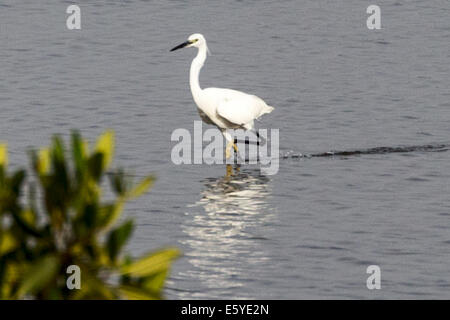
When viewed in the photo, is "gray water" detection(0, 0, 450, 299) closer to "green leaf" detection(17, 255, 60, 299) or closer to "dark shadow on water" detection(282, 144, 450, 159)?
"dark shadow on water" detection(282, 144, 450, 159)

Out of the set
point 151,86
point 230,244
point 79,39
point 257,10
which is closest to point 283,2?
point 257,10

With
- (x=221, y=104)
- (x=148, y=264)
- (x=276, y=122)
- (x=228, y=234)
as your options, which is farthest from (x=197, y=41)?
(x=148, y=264)

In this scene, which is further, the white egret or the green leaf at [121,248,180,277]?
the white egret

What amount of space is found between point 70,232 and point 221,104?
1354cm

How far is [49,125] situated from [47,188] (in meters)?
16.1

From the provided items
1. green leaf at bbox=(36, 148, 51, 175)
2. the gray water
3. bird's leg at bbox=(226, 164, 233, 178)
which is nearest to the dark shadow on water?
the gray water

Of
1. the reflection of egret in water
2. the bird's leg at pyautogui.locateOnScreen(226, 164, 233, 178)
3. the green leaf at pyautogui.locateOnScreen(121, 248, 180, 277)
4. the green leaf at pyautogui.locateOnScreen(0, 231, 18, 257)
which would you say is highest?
the green leaf at pyautogui.locateOnScreen(0, 231, 18, 257)

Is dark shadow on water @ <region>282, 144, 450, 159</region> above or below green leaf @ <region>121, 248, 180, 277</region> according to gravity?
below

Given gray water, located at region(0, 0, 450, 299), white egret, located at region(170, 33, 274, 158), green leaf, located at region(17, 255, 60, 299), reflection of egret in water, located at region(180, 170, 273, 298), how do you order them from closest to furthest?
green leaf, located at region(17, 255, 60, 299) < reflection of egret in water, located at region(180, 170, 273, 298) < gray water, located at region(0, 0, 450, 299) < white egret, located at region(170, 33, 274, 158)

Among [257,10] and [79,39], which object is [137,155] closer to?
[79,39]

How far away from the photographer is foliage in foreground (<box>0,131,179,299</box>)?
Result: 5953mm

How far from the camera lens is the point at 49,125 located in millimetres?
21891

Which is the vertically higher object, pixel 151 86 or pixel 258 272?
pixel 151 86

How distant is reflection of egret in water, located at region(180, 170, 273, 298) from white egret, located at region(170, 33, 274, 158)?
1138mm
